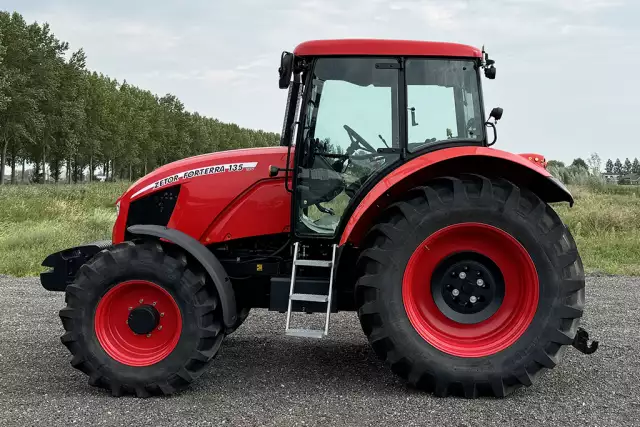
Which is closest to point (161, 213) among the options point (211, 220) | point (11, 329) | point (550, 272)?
point (211, 220)

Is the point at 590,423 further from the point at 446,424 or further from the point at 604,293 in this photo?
the point at 604,293

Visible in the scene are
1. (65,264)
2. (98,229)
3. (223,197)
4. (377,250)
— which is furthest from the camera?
(98,229)

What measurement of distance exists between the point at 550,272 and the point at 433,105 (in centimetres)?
154

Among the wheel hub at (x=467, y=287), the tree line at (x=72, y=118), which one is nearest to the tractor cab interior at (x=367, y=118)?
the wheel hub at (x=467, y=287)

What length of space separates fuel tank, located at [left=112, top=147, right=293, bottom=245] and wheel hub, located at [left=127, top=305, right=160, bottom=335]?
81 centimetres

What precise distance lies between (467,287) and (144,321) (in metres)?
2.43

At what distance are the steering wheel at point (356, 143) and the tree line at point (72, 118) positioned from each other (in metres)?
30.0

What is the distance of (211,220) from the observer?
5.13 metres

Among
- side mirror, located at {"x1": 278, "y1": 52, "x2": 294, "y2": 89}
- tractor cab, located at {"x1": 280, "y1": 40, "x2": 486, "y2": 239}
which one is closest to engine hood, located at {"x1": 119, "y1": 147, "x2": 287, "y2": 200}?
tractor cab, located at {"x1": 280, "y1": 40, "x2": 486, "y2": 239}

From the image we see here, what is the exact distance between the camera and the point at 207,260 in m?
4.68

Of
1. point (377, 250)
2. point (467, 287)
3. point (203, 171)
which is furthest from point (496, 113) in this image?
point (203, 171)

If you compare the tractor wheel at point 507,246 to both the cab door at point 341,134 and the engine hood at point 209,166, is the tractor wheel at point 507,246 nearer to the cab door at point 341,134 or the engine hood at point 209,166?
the cab door at point 341,134

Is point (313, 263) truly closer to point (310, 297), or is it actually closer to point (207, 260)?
point (310, 297)

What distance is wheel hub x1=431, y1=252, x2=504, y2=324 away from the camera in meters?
4.59
